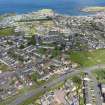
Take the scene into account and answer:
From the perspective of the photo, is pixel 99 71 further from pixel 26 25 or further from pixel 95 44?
pixel 26 25

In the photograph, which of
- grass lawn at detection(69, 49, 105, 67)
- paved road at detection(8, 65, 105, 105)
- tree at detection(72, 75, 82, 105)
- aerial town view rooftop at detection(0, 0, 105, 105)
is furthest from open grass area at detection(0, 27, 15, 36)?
tree at detection(72, 75, 82, 105)

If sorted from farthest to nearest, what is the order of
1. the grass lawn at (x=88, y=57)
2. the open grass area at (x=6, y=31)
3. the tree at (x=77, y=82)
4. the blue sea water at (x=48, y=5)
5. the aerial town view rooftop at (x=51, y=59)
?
the blue sea water at (x=48, y=5)
the open grass area at (x=6, y=31)
the grass lawn at (x=88, y=57)
the tree at (x=77, y=82)
the aerial town view rooftop at (x=51, y=59)

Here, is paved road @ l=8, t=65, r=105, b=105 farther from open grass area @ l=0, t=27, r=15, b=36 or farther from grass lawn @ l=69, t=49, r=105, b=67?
open grass area @ l=0, t=27, r=15, b=36

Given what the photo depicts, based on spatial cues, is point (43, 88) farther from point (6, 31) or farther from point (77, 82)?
point (6, 31)

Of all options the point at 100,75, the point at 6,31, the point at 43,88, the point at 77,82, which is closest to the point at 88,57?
the point at 100,75

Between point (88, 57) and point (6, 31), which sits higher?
point (6, 31)

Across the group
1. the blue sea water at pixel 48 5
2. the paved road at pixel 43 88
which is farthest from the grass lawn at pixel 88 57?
the blue sea water at pixel 48 5

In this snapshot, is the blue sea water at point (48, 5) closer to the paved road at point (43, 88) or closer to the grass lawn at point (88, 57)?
the grass lawn at point (88, 57)
